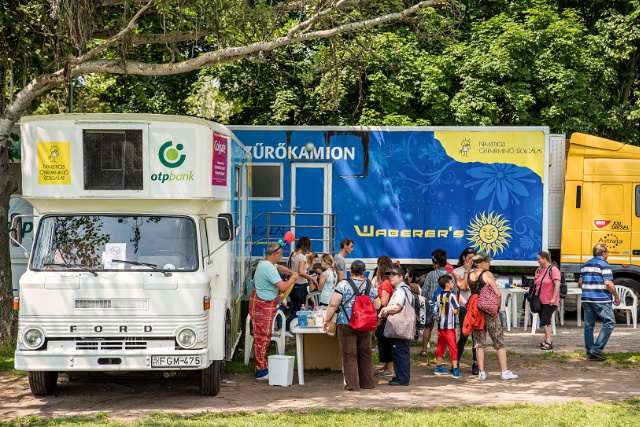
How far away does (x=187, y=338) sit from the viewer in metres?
8.27

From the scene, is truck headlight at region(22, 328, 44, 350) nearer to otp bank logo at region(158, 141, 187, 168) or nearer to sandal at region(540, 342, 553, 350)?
otp bank logo at region(158, 141, 187, 168)

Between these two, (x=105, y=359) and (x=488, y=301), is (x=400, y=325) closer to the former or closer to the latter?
(x=488, y=301)

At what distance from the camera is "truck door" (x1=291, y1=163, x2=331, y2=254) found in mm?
14852

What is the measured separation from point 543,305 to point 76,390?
7190 millimetres

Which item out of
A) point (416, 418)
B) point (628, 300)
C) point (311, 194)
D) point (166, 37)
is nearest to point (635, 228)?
point (628, 300)

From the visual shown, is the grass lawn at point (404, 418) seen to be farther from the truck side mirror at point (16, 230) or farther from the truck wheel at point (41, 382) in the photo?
the truck side mirror at point (16, 230)

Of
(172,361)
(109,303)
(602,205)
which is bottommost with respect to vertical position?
(172,361)

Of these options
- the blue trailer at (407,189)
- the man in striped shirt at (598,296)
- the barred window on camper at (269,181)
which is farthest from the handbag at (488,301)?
the barred window on camper at (269,181)

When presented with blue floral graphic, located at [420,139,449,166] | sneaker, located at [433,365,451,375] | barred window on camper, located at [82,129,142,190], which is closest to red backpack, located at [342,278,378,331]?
sneaker, located at [433,365,451,375]

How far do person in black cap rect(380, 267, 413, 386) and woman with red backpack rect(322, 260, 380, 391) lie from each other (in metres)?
0.25

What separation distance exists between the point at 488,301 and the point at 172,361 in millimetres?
3963

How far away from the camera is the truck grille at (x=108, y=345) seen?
818 cm

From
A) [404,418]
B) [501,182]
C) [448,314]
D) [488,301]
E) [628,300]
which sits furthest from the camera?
[628,300]

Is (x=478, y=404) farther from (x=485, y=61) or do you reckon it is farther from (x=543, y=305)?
(x=485, y=61)
